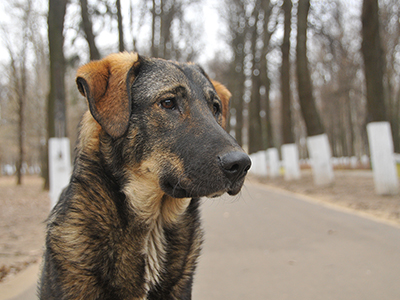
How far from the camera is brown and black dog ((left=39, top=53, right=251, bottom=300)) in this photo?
2.31 m

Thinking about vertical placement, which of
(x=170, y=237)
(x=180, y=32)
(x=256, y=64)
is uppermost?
(x=180, y=32)

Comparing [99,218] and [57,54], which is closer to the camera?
[99,218]

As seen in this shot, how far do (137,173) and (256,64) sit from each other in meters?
23.4

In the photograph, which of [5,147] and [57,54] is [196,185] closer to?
[57,54]

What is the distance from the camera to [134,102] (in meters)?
2.68

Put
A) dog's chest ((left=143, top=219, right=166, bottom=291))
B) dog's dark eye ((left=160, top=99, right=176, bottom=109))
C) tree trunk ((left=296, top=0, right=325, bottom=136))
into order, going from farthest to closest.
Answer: tree trunk ((left=296, top=0, right=325, bottom=136)) → dog's dark eye ((left=160, top=99, right=176, bottom=109)) → dog's chest ((left=143, top=219, right=166, bottom=291))

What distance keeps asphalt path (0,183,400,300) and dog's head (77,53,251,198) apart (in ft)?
2.78

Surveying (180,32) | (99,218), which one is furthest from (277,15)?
(99,218)

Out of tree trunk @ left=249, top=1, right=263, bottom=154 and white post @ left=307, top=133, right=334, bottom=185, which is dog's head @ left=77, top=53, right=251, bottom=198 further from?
tree trunk @ left=249, top=1, right=263, bottom=154

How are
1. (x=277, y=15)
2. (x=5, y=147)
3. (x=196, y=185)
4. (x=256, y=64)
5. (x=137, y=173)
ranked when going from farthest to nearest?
(x=5, y=147) < (x=256, y=64) < (x=277, y=15) < (x=137, y=173) < (x=196, y=185)

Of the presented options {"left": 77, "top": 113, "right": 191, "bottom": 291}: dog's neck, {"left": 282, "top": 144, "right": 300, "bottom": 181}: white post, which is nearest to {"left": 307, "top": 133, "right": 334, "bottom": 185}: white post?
{"left": 282, "top": 144, "right": 300, "bottom": 181}: white post

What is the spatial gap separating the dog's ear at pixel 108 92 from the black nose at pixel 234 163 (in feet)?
2.56

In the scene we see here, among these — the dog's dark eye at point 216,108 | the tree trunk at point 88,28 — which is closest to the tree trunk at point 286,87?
the tree trunk at point 88,28

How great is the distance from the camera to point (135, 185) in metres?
2.57
